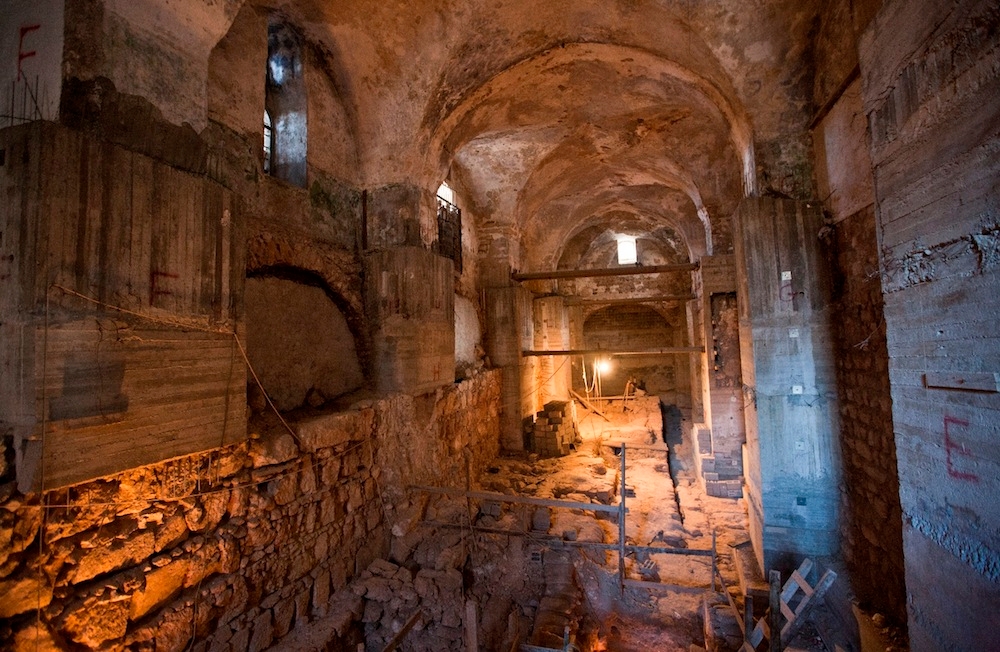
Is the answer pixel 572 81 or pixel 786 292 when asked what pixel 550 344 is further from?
pixel 786 292

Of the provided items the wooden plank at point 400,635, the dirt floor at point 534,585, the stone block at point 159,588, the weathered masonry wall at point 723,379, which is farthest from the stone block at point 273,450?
the weathered masonry wall at point 723,379

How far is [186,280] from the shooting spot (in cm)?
340

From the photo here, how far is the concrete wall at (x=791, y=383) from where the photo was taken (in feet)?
16.0

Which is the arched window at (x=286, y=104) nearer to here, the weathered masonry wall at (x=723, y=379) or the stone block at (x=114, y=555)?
the stone block at (x=114, y=555)

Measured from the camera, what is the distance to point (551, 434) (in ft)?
34.4

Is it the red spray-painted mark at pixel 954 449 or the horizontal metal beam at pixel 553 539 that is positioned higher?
the red spray-painted mark at pixel 954 449

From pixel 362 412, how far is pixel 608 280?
14.1 m

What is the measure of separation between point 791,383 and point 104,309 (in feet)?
20.7

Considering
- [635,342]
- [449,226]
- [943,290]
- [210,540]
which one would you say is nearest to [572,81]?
[449,226]

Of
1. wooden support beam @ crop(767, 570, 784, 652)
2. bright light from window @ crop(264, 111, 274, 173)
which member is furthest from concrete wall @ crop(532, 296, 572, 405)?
wooden support beam @ crop(767, 570, 784, 652)

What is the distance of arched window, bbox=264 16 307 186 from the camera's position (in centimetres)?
564

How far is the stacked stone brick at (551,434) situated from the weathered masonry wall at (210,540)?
16.5 feet

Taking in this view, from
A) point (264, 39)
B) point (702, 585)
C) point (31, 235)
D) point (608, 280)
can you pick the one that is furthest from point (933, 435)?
point (608, 280)

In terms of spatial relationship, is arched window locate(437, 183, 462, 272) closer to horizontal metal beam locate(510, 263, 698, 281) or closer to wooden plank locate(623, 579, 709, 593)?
horizontal metal beam locate(510, 263, 698, 281)
